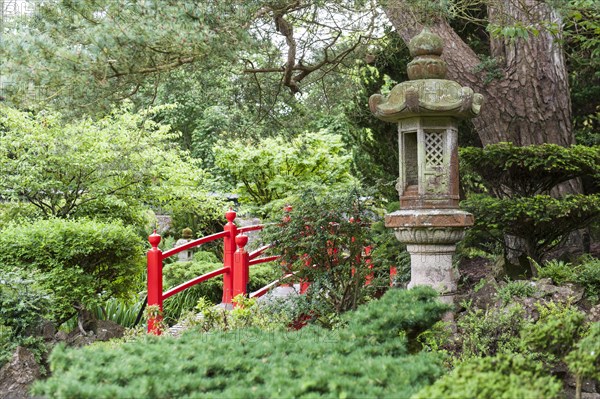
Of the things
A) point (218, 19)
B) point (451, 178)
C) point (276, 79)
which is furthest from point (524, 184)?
point (276, 79)

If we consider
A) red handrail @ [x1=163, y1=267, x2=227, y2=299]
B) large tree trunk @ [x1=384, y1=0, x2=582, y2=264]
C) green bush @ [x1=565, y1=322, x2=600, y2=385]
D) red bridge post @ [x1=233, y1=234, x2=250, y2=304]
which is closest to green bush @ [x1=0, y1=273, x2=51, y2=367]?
red handrail @ [x1=163, y1=267, x2=227, y2=299]

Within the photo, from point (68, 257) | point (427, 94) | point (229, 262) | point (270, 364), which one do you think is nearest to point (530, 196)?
point (427, 94)

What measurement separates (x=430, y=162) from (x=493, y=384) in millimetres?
2860

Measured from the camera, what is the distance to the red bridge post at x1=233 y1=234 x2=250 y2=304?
24.0 ft

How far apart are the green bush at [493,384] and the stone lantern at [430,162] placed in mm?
2168

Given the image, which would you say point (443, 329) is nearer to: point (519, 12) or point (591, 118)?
point (519, 12)

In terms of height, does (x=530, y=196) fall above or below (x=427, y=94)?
below

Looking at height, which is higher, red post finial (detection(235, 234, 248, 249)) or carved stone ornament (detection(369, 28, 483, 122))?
carved stone ornament (detection(369, 28, 483, 122))

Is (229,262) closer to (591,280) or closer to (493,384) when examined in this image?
(591,280)

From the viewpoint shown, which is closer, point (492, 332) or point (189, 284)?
point (492, 332)

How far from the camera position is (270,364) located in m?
3.29

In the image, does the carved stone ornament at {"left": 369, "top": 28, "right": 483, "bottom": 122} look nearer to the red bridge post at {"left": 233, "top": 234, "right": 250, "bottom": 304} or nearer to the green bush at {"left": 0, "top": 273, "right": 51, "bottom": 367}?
the red bridge post at {"left": 233, "top": 234, "right": 250, "bottom": 304}

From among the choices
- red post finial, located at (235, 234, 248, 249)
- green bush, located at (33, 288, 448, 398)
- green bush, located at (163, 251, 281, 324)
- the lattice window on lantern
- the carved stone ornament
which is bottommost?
green bush, located at (163, 251, 281, 324)

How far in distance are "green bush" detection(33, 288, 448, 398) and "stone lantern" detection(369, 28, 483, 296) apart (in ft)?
4.35
